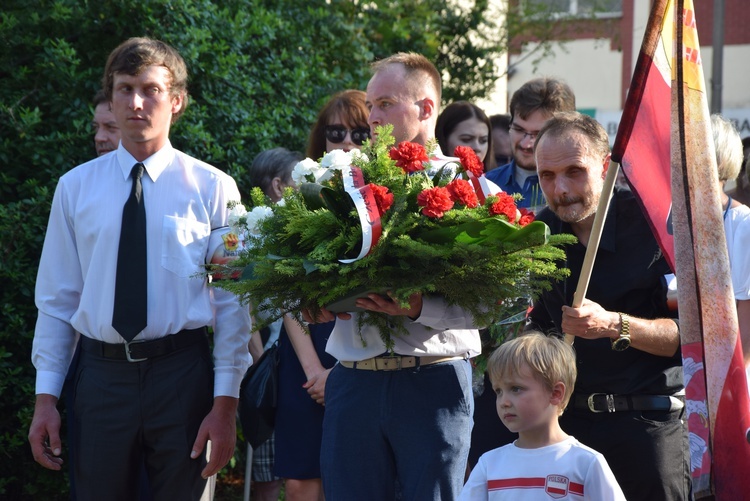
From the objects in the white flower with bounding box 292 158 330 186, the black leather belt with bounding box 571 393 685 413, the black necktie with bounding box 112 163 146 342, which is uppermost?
the white flower with bounding box 292 158 330 186

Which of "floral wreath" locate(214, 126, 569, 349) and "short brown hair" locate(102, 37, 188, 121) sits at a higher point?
"short brown hair" locate(102, 37, 188, 121)

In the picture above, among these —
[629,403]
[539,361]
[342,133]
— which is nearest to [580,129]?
[539,361]

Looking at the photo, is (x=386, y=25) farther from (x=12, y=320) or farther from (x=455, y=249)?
(x=455, y=249)

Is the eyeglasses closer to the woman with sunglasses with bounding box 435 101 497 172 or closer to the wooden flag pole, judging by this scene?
the woman with sunglasses with bounding box 435 101 497 172

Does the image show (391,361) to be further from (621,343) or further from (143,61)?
(143,61)

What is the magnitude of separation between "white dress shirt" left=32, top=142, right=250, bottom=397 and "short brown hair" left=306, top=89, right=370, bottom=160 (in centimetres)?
121

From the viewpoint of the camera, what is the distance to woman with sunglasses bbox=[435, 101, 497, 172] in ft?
21.0

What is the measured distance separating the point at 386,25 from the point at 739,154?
5.09m

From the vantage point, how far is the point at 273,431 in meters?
5.57

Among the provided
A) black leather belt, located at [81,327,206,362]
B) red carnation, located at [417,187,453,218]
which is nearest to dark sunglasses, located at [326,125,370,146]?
black leather belt, located at [81,327,206,362]

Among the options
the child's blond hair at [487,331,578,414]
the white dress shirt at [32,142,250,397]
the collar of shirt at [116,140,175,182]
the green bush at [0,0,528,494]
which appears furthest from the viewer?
the green bush at [0,0,528,494]

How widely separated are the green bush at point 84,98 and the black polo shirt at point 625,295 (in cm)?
316

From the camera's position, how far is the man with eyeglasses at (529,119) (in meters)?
5.74

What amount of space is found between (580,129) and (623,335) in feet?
2.81
